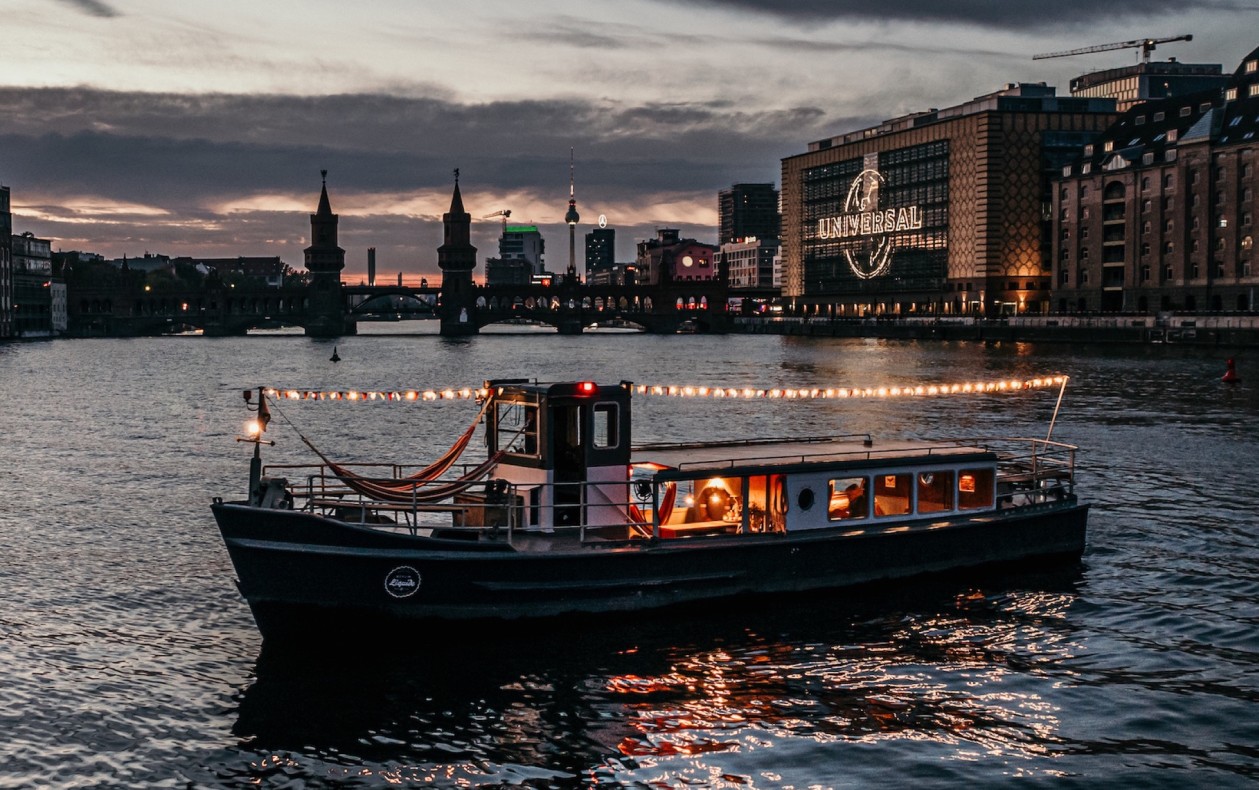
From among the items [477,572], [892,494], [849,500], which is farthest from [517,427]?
[892,494]

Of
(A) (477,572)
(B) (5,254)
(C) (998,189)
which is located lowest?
(A) (477,572)

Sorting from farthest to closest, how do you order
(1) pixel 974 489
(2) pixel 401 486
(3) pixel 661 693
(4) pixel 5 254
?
(4) pixel 5 254, (1) pixel 974 489, (2) pixel 401 486, (3) pixel 661 693

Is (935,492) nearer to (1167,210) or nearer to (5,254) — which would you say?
(1167,210)

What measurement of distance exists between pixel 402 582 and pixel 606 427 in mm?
4848

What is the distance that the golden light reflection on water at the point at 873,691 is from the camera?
18.6 meters

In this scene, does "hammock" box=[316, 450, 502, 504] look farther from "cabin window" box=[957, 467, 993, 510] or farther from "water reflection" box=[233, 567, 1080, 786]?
"cabin window" box=[957, 467, 993, 510]

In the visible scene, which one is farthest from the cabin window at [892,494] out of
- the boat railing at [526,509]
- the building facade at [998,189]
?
the building facade at [998,189]

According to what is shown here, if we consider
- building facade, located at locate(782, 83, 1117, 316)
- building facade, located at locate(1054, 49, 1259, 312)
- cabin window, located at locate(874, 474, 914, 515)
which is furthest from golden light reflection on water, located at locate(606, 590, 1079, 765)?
building facade, located at locate(782, 83, 1117, 316)

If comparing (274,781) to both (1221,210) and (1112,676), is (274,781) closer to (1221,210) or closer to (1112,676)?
(1112,676)

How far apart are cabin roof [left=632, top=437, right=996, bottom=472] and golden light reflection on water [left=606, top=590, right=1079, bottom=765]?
3.44 m

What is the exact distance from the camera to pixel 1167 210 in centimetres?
13488

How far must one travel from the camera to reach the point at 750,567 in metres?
24.1

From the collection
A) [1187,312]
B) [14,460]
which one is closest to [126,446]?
[14,460]

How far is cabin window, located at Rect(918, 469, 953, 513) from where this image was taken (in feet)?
88.9
